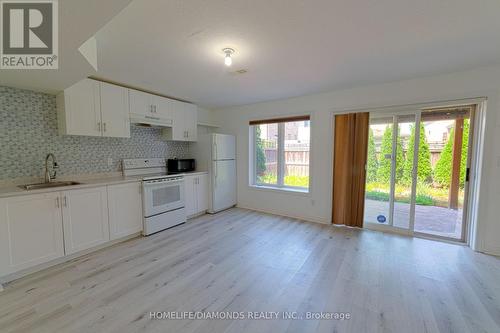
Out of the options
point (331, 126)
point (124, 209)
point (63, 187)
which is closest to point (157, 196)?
point (124, 209)

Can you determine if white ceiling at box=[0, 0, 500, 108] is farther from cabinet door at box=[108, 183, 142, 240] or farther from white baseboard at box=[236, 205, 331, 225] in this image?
white baseboard at box=[236, 205, 331, 225]

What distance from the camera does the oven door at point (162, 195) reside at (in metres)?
3.15

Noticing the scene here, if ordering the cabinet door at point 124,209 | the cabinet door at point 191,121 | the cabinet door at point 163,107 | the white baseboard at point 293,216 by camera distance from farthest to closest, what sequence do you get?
the cabinet door at point 191,121
the white baseboard at point 293,216
the cabinet door at point 163,107
the cabinet door at point 124,209

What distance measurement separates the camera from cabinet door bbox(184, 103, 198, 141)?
4168 mm

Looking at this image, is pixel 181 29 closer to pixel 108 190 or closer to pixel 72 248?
pixel 108 190

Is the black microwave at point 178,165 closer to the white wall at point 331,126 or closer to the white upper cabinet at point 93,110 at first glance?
the white upper cabinet at point 93,110

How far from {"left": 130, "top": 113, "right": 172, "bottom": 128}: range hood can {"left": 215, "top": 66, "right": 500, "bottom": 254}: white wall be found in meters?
1.50

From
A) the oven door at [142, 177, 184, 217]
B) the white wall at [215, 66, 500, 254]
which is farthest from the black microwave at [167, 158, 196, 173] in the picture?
the white wall at [215, 66, 500, 254]

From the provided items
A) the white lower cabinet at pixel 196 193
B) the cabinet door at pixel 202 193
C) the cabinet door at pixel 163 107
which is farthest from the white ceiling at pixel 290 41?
the cabinet door at pixel 202 193

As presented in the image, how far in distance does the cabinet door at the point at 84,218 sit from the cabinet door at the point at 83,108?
2.78ft

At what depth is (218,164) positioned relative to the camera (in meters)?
4.27

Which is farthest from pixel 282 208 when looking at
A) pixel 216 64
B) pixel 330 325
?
pixel 216 64

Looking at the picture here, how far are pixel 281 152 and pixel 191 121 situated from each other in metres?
2.04

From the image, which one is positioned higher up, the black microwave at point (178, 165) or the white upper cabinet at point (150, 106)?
the white upper cabinet at point (150, 106)
